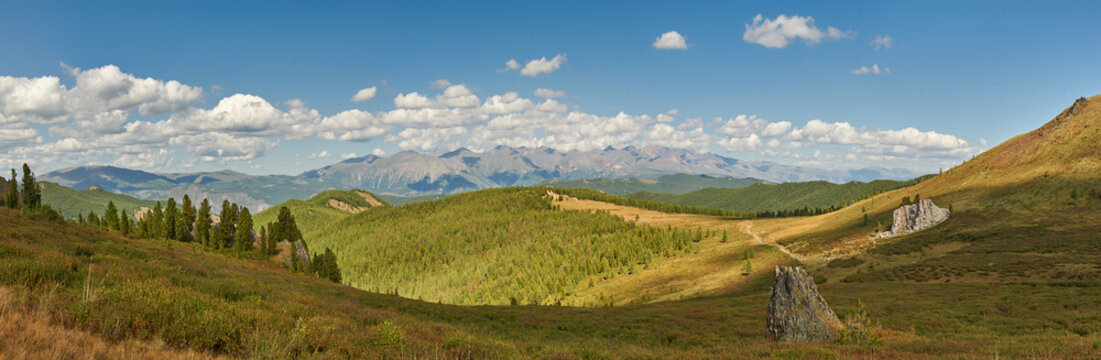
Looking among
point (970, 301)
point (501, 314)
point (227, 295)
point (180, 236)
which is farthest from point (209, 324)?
point (180, 236)

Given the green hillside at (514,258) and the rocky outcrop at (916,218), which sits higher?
the rocky outcrop at (916,218)

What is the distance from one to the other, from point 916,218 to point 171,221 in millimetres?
157013

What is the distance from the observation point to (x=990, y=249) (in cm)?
6119

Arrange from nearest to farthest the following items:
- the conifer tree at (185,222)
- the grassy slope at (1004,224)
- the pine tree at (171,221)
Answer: the grassy slope at (1004,224)
the pine tree at (171,221)
the conifer tree at (185,222)

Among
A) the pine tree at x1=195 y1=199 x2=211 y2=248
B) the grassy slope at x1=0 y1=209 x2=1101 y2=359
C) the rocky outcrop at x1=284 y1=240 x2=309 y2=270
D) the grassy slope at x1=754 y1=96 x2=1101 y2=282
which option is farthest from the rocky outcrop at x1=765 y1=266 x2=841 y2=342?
the pine tree at x1=195 y1=199 x2=211 y2=248

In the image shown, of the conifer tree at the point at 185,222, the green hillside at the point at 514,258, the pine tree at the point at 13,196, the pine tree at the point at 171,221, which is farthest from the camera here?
the green hillside at the point at 514,258

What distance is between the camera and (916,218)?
85625 millimetres

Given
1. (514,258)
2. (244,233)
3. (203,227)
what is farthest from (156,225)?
(514,258)

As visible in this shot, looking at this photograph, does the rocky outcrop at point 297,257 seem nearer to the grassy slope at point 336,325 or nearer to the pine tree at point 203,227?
the pine tree at point 203,227

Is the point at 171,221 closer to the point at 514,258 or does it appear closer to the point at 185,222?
the point at 185,222

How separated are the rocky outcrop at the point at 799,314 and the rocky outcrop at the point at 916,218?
80.7 meters

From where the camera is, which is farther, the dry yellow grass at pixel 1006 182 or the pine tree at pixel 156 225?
the dry yellow grass at pixel 1006 182

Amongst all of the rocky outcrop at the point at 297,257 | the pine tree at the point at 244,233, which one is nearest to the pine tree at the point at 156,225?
the pine tree at the point at 244,233

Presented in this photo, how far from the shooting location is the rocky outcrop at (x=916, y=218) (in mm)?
84750
